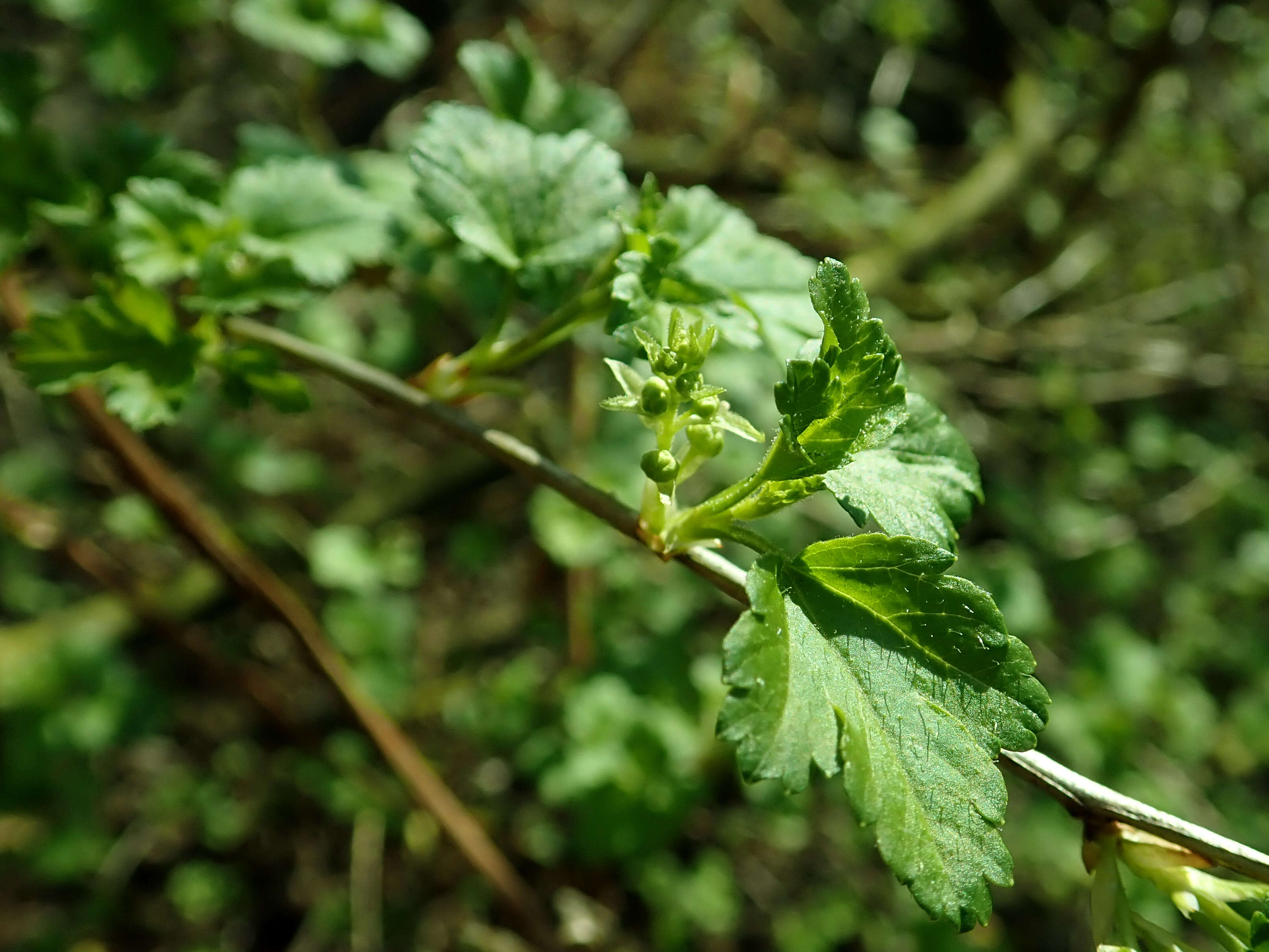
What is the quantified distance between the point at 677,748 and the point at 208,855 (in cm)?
145

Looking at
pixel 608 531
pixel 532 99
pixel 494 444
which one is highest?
pixel 532 99

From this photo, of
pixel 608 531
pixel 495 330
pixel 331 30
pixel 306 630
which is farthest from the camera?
pixel 608 531

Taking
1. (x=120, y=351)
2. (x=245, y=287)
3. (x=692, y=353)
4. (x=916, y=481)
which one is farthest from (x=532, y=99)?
(x=916, y=481)

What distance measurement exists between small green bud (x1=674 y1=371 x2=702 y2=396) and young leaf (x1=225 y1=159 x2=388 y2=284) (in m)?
0.63

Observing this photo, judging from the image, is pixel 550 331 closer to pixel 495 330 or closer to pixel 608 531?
pixel 495 330

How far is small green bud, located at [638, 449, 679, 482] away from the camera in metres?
0.89

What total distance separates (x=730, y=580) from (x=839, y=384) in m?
0.21

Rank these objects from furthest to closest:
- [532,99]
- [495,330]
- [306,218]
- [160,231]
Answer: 1. [532,99]
2. [306,218]
3. [160,231]
4. [495,330]

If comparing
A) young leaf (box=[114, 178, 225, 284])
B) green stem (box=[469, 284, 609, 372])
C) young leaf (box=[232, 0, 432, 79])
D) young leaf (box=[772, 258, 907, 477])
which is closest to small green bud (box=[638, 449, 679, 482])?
young leaf (box=[772, 258, 907, 477])

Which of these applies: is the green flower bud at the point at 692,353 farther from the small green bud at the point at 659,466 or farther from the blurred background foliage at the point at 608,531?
the blurred background foliage at the point at 608,531

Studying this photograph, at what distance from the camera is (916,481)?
97cm

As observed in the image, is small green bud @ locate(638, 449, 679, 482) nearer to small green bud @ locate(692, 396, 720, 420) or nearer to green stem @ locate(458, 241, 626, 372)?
small green bud @ locate(692, 396, 720, 420)

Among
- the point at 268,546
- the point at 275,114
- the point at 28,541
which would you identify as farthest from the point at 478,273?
the point at 275,114

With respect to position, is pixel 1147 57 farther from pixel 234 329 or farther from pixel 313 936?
pixel 313 936
